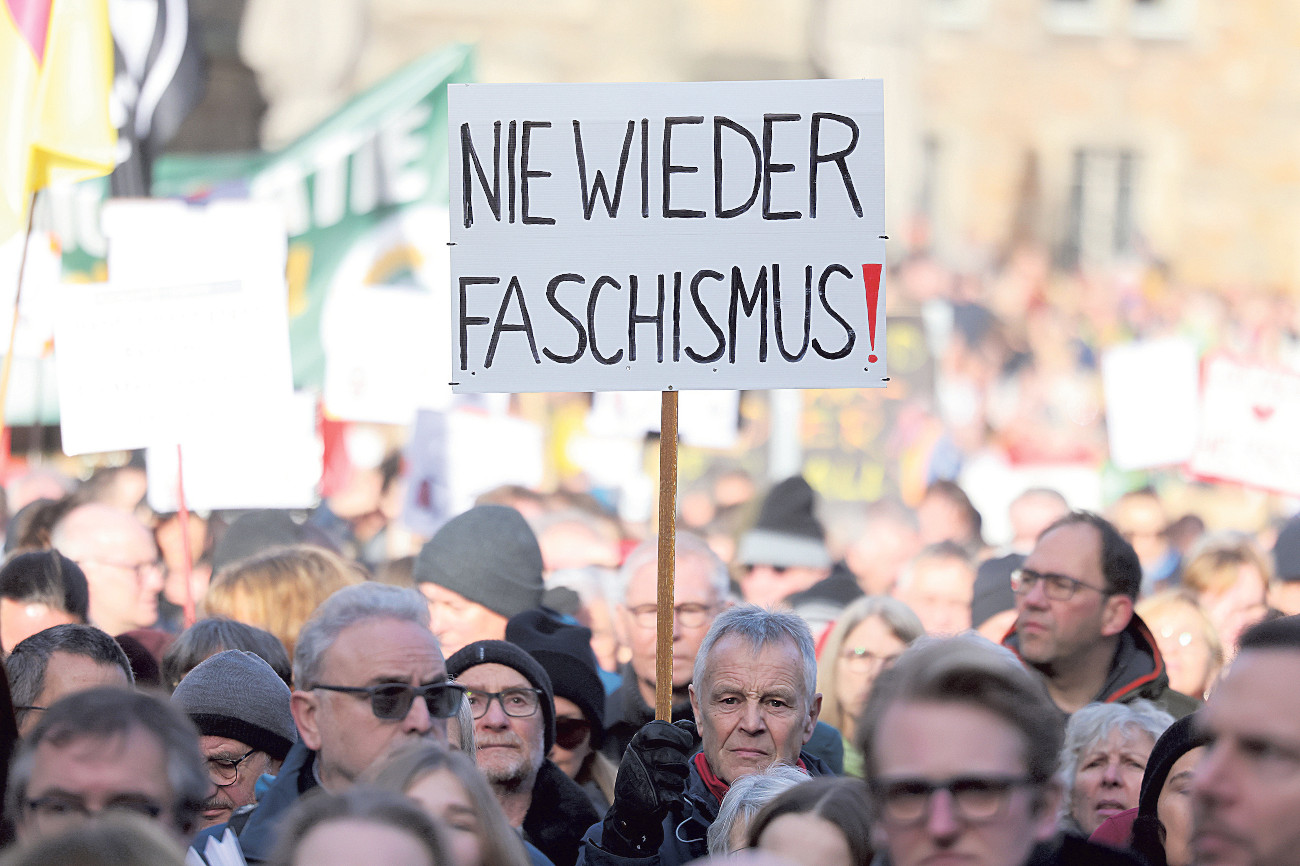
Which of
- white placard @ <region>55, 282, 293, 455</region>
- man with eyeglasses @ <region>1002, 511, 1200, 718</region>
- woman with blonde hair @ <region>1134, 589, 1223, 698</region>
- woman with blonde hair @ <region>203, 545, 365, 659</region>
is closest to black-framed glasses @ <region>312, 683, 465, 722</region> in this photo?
woman with blonde hair @ <region>203, 545, 365, 659</region>

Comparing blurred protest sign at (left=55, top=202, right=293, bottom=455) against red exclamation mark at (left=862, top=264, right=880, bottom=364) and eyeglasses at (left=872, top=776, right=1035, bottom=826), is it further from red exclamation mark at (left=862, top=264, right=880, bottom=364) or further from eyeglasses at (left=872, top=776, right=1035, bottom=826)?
eyeglasses at (left=872, top=776, right=1035, bottom=826)

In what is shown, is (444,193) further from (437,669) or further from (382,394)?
(437,669)

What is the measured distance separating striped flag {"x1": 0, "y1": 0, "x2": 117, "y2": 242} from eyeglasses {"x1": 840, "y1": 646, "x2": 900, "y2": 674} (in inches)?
135

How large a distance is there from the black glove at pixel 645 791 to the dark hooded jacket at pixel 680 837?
0.07 ft

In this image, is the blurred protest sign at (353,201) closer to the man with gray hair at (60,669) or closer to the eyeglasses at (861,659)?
the eyeglasses at (861,659)

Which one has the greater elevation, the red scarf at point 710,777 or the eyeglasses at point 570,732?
the red scarf at point 710,777

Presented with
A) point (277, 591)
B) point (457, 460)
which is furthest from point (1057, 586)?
point (457, 460)

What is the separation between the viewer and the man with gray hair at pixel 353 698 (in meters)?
2.70

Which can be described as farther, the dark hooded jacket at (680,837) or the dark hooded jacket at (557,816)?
the dark hooded jacket at (557,816)

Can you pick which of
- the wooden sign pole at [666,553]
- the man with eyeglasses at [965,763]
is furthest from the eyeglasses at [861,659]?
the man with eyeglasses at [965,763]

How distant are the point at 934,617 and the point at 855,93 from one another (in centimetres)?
278

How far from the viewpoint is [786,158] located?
358cm

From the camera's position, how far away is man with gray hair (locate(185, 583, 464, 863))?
8.87 feet

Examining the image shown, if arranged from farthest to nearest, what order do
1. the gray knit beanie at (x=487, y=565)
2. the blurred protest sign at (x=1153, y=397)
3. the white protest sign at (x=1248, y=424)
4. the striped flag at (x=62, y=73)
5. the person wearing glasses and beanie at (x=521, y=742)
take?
the blurred protest sign at (x=1153, y=397), the white protest sign at (x=1248, y=424), the striped flag at (x=62, y=73), the gray knit beanie at (x=487, y=565), the person wearing glasses and beanie at (x=521, y=742)
